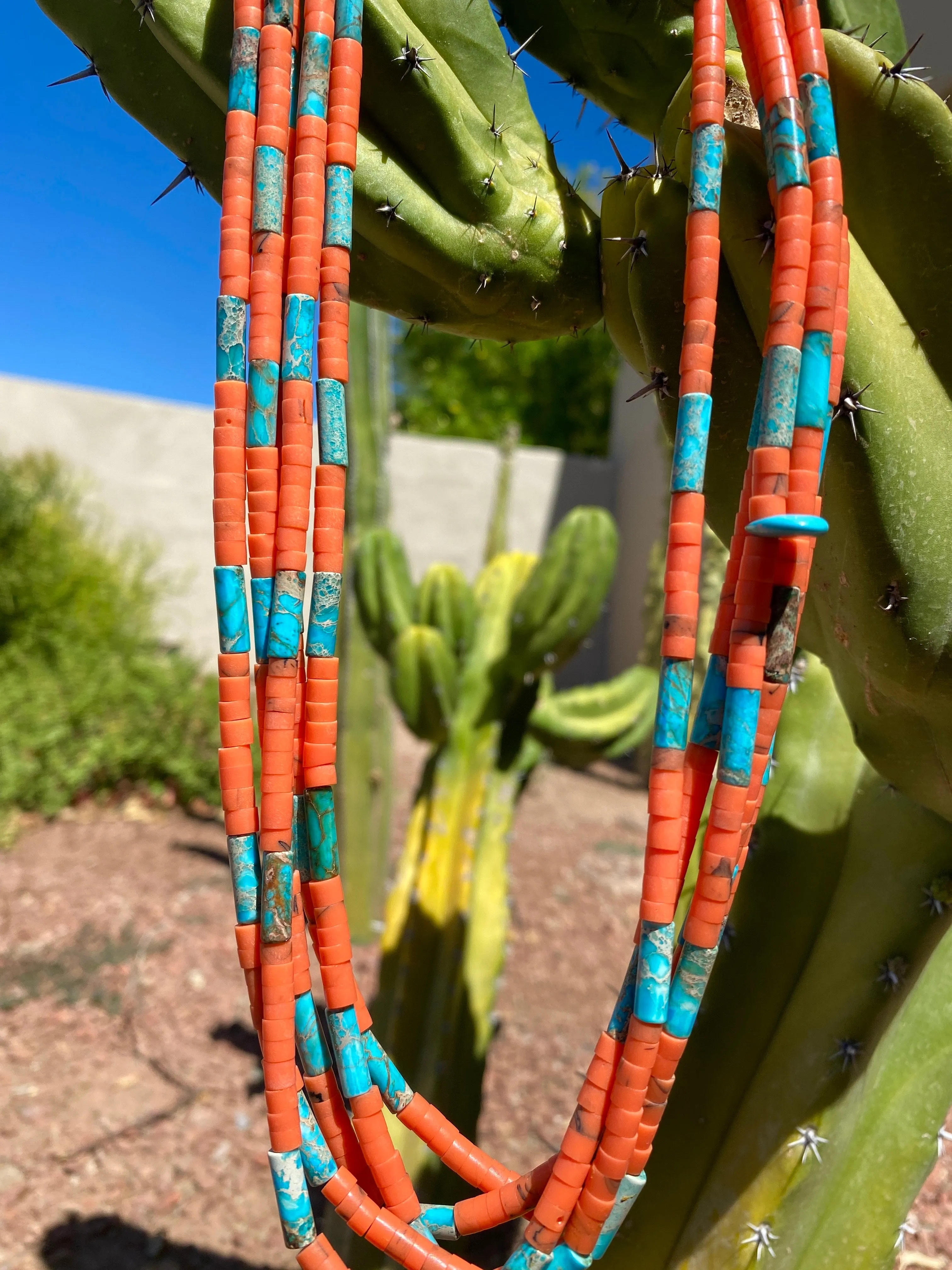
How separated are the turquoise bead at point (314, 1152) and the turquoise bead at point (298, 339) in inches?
23.3

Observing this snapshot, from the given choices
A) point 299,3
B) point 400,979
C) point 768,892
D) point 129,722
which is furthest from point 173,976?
point 299,3

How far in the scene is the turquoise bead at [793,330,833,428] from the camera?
588 millimetres

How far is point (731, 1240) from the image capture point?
0.91m

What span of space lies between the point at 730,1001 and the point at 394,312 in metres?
0.87

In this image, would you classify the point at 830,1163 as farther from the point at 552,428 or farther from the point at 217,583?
the point at 552,428

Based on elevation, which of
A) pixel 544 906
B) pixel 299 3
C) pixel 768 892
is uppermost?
pixel 299 3

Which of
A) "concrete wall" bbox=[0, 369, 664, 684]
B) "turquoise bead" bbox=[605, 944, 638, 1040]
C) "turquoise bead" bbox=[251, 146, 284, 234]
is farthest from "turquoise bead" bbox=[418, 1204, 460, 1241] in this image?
"concrete wall" bbox=[0, 369, 664, 684]

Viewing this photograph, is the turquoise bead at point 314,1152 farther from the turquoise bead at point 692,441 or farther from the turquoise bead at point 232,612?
the turquoise bead at point 692,441

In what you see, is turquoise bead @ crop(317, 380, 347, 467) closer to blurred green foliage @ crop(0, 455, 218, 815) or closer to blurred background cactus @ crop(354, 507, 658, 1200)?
blurred background cactus @ crop(354, 507, 658, 1200)

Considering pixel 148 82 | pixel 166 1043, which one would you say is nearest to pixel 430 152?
pixel 148 82

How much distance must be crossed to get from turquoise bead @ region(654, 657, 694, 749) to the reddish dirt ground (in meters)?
1.61

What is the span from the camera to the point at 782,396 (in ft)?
1.92

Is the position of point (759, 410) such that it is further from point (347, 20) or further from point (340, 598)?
point (347, 20)

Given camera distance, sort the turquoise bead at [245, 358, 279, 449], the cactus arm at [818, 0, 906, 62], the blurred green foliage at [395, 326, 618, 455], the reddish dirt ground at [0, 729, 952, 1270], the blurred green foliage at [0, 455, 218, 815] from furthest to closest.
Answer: the blurred green foliage at [395, 326, 618, 455] → the blurred green foliage at [0, 455, 218, 815] → the reddish dirt ground at [0, 729, 952, 1270] → the cactus arm at [818, 0, 906, 62] → the turquoise bead at [245, 358, 279, 449]
